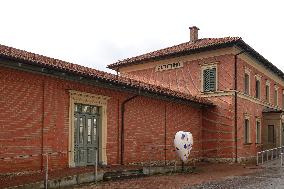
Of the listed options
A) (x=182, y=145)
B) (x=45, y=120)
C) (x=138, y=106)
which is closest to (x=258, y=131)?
(x=182, y=145)

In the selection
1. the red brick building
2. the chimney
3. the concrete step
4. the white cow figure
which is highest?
the chimney

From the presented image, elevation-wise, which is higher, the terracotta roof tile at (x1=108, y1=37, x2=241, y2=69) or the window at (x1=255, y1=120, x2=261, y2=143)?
the terracotta roof tile at (x1=108, y1=37, x2=241, y2=69)

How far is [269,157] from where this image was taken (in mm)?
24266

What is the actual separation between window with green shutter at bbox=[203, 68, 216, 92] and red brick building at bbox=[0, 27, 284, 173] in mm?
61

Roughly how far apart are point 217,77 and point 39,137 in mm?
13292

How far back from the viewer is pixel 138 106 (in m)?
17.0

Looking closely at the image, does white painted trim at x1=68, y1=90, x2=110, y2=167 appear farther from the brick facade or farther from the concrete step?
the brick facade

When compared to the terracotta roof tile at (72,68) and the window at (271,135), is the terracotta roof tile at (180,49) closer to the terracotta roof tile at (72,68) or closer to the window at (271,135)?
the terracotta roof tile at (72,68)

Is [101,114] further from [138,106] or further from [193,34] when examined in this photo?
[193,34]

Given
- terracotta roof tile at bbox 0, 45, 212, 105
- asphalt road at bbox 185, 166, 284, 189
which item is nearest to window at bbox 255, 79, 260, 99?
terracotta roof tile at bbox 0, 45, 212, 105

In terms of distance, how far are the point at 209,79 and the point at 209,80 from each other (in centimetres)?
6

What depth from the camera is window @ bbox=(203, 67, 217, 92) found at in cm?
2291

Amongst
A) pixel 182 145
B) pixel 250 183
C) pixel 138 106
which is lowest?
pixel 250 183

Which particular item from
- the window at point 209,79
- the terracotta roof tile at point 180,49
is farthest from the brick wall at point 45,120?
the terracotta roof tile at point 180,49
